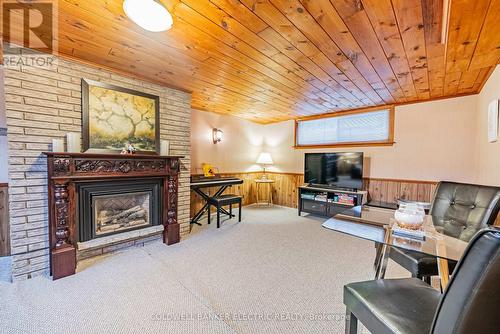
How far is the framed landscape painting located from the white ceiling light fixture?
131cm

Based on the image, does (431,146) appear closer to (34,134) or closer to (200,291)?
(200,291)

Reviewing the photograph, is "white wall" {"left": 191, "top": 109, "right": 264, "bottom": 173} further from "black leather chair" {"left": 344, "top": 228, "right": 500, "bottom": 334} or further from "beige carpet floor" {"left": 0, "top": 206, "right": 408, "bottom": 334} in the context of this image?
"black leather chair" {"left": 344, "top": 228, "right": 500, "bottom": 334}

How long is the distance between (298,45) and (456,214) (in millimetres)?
1996

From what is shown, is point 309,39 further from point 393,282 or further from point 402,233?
point 393,282

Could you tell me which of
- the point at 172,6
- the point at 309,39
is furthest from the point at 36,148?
the point at 309,39

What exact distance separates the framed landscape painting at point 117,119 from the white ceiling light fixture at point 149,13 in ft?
4.30

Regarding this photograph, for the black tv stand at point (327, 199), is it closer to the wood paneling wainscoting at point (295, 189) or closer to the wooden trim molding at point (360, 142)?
the wood paneling wainscoting at point (295, 189)

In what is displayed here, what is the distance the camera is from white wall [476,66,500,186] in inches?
81.8

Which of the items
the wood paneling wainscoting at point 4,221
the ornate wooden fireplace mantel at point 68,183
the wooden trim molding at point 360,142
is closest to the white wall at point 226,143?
the wooden trim molding at point 360,142

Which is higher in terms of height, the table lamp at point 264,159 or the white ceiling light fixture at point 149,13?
the white ceiling light fixture at point 149,13

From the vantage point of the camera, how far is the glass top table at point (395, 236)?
1253 millimetres

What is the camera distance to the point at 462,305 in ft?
2.14

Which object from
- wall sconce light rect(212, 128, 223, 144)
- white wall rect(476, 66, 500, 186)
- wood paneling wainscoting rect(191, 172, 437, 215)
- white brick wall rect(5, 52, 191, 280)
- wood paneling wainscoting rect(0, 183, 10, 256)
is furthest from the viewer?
wall sconce light rect(212, 128, 223, 144)

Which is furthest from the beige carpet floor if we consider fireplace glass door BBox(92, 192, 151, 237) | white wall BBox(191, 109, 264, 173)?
white wall BBox(191, 109, 264, 173)
